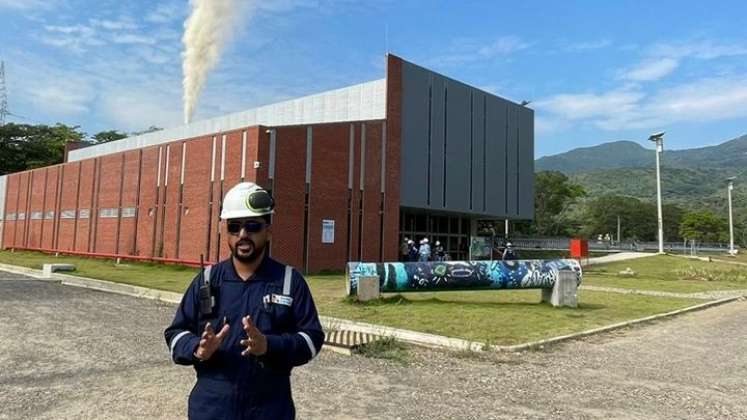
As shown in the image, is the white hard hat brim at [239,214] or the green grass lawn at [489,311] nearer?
the white hard hat brim at [239,214]

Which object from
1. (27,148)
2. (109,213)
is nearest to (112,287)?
(109,213)

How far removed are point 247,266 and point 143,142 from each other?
49482 mm

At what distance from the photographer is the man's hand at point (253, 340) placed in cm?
Result: 253

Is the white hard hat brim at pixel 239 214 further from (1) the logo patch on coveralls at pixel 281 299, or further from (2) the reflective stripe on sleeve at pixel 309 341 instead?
(2) the reflective stripe on sleeve at pixel 309 341

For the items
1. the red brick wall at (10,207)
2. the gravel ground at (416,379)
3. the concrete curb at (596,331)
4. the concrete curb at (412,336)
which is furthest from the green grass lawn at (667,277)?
the red brick wall at (10,207)

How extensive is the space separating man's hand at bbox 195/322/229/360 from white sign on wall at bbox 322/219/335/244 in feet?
88.3

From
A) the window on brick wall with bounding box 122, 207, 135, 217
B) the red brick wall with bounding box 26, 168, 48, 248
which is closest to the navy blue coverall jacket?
the window on brick wall with bounding box 122, 207, 135, 217

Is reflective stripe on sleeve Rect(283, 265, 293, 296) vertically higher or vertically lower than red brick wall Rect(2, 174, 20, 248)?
lower

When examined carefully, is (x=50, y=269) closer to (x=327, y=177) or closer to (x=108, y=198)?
(x=327, y=177)

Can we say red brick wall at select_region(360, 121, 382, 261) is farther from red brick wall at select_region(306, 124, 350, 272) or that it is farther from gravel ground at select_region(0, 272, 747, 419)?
gravel ground at select_region(0, 272, 747, 419)

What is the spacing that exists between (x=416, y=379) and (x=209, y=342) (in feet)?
17.9

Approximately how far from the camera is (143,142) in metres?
48.7

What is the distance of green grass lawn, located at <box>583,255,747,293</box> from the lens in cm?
2488

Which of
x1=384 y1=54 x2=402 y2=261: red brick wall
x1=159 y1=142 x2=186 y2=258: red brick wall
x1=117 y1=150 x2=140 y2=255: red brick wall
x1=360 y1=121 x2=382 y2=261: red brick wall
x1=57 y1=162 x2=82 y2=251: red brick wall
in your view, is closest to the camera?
x1=360 y1=121 x2=382 y2=261: red brick wall
